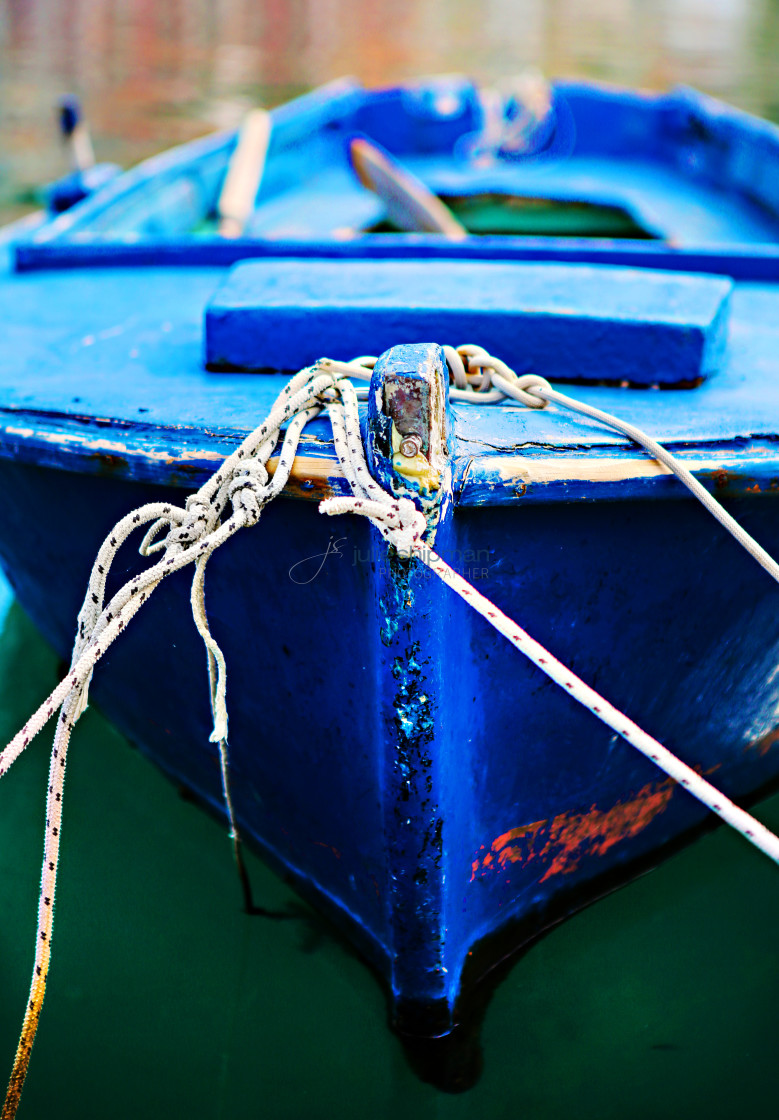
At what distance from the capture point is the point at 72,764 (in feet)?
8.45

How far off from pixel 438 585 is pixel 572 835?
0.84 m

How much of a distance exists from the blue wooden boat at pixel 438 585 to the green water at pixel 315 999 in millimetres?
98

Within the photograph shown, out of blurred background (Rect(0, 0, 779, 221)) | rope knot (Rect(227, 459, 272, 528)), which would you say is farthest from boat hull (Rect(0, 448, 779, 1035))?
blurred background (Rect(0, 0, 779, 221))

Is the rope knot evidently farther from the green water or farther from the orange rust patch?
the green water

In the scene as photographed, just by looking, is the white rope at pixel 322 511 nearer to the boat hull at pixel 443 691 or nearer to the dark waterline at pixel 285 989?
the boat hull at pixel 443 691

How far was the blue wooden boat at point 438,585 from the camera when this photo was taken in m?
1.51

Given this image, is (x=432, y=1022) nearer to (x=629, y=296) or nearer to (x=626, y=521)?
(x=626, y=521)

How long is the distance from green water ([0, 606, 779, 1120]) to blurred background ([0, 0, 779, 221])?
7.94m

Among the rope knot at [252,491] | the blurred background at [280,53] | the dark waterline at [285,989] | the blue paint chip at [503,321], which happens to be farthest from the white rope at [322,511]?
the blurred background at [280,53]

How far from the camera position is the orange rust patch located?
190 cm

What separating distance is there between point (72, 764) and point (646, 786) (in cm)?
148

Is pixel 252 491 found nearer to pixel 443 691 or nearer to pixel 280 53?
pixel 443 691

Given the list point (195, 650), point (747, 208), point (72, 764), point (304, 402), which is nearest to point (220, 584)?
point (195, 650)

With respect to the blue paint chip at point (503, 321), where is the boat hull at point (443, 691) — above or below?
below
